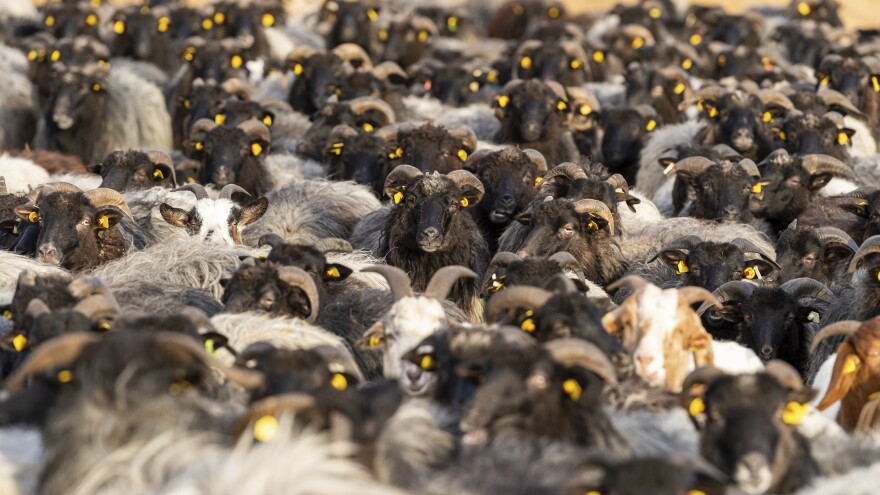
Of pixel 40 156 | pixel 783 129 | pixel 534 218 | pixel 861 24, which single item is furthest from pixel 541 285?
pixel 861 24

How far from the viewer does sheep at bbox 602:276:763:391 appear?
344 inches

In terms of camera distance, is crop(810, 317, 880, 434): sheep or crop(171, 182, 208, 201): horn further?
crop(171, 182, 208, 201): horn

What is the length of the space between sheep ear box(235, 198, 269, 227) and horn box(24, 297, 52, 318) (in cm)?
Answer: 352

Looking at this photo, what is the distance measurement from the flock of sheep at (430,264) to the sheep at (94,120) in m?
0.04

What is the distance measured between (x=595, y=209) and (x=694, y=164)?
252 centimetres

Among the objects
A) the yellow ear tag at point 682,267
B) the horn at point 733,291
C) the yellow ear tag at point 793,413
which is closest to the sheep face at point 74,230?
the yellow ear tag at point 682,267

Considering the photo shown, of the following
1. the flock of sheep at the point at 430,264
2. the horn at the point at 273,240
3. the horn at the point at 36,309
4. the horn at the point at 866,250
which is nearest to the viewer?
the flock of sheep at the point at 430,264

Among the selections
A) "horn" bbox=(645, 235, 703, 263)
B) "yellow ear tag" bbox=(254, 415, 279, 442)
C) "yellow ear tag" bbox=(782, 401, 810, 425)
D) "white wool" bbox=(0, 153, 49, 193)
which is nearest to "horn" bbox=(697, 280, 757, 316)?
"horn" bbox=(645, 235, 703, 263)

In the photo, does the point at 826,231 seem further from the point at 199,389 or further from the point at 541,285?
the point at 199,389

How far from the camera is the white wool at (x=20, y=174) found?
1461 centimetres

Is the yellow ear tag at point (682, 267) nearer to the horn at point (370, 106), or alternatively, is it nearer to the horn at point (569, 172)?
the horn at point (569, 172)

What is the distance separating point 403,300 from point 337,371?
4.28ft

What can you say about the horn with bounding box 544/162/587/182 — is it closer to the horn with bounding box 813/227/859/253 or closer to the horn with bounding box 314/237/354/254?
the horn with bounding box 314/237/354/254

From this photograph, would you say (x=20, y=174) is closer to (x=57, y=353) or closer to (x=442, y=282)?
(x=442, y=282)
